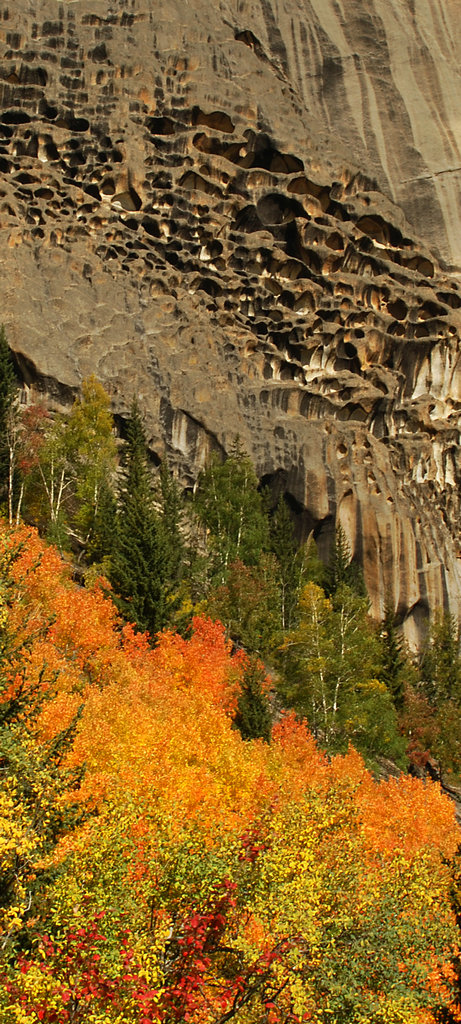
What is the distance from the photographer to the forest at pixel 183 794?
15.6 m

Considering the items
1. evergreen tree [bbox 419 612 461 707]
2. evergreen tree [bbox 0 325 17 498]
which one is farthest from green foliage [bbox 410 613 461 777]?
evergreen tree [bbox 0 325 17 498]

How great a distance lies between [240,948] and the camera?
16.4 meters

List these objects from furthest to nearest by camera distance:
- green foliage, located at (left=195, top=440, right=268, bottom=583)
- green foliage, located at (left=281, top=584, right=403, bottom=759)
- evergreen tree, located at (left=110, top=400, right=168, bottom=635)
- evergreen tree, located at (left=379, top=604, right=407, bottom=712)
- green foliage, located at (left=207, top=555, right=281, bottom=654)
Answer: green foliage, located at (left=195, top=440, right=268, bottom=583) → evergreen tree, located at (left=379, top=604, right=407, bottom=712) → green foliage, located at (left=207, top=555, right=281, bottom=654) → green foliage, located at (left=281, top=584, right=403, bottom=759) → evergreen tree, located at (left=110, top=400, right=168, bottom=635)

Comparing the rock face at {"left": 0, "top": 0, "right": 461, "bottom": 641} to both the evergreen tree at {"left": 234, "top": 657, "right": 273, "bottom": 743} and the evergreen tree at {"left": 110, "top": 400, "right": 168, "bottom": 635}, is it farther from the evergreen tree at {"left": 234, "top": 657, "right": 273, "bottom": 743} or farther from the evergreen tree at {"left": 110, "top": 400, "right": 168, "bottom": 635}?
the evergreen tree at {"left": 234, "top": 657, "right": 273, "bottom": 743}

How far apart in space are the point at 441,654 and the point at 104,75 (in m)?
46.2

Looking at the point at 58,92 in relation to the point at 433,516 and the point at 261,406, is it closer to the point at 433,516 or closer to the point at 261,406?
the point at 261,406

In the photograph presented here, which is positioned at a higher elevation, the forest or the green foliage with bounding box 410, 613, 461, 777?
the forest

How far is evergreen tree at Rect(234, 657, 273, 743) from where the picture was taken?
34.0m

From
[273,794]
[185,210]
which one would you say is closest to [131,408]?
[185,210]

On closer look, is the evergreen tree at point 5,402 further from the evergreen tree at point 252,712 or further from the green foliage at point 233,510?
the evergreen tree at point 252,712

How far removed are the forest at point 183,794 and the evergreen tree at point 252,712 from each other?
4.1 inches

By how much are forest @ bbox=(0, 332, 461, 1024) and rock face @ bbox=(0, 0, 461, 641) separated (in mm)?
9184

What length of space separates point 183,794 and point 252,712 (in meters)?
11.9

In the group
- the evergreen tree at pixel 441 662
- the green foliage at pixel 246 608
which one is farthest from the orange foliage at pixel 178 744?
the evergreen tree at pixel 441 662
